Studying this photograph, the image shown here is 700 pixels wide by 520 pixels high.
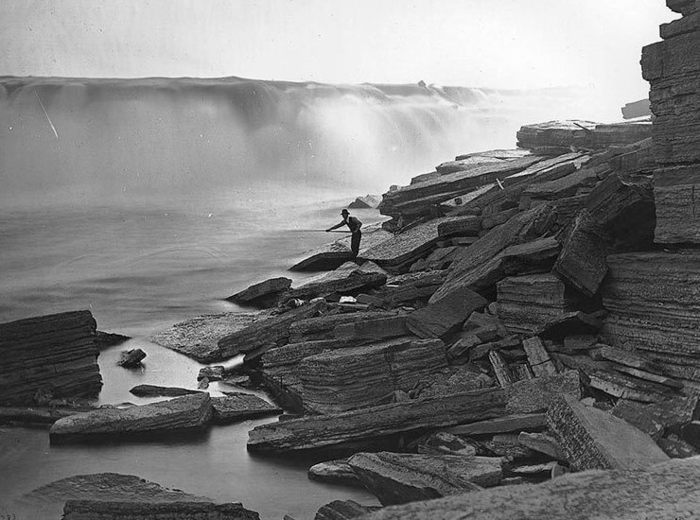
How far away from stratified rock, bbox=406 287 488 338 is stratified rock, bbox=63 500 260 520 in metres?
2.46

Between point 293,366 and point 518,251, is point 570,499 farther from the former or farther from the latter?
point 293,366

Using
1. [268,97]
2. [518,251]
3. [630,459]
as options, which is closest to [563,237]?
[518,251]

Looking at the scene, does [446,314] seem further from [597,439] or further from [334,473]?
[597,439]

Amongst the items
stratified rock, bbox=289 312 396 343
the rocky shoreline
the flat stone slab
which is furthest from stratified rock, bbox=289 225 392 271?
the flat stone slab

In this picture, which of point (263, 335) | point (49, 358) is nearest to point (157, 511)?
point (49, 358)

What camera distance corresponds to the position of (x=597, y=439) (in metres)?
3.22

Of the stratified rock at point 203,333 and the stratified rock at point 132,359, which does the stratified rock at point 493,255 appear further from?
the stratified rock at point 132,359

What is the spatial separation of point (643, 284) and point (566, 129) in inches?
268

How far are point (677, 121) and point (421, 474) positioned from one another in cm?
286

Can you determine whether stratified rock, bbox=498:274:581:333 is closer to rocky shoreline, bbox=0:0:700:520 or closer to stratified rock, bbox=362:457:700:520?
rocky shoreline, bbox=0:0:700:520

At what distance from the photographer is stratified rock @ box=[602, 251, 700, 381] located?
469cm

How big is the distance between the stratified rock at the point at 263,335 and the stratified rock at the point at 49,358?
3.59 feet

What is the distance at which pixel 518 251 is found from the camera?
18.9 feet

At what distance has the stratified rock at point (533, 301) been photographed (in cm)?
531
